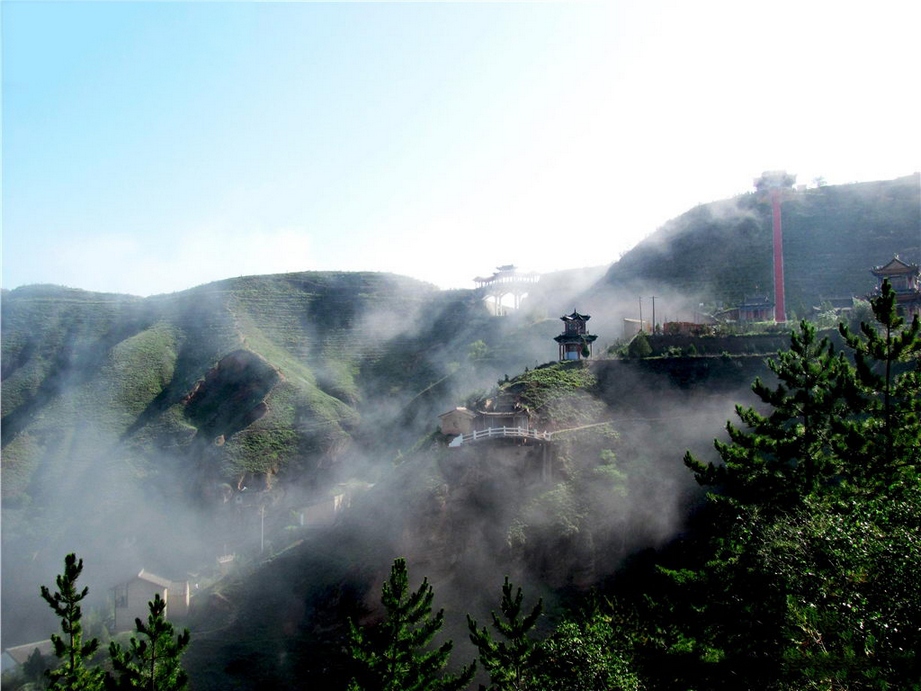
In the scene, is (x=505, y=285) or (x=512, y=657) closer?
(x=512, y=657)

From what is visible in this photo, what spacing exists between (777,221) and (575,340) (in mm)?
24398

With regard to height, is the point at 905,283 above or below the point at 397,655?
above

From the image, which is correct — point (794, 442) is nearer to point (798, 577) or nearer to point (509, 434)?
point (798, 577)

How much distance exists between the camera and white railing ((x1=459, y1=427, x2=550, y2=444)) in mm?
36125

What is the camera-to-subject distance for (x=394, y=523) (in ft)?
119

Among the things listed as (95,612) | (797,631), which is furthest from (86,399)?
(797,631)

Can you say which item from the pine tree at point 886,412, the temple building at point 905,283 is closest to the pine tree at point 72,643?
the pine tree at point 886,412

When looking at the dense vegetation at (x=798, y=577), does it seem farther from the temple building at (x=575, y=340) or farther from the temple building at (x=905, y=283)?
the temple building at (x=905, y=283)

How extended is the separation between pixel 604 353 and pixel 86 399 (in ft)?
174

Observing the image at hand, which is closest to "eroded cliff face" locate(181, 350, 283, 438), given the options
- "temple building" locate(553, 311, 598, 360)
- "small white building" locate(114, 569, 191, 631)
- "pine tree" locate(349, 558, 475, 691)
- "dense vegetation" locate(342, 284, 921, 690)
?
"small white building" locate(114, 569, 191, 631)

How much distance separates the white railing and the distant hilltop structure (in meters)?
52.2

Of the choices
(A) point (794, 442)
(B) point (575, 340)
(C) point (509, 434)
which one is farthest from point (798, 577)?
(B) point (575, 340)

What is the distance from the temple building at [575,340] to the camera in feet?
147

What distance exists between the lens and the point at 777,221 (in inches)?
2277
